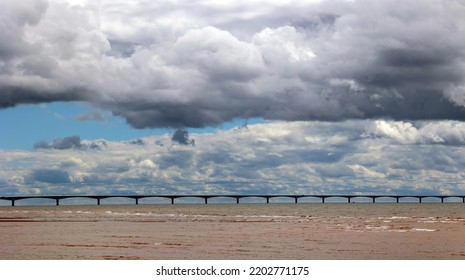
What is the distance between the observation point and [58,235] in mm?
→ 45719

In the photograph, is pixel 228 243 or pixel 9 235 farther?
pixel 9 235

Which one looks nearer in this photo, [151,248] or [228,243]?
[151,248]

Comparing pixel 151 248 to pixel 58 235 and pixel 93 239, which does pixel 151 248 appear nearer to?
pixel 93 239

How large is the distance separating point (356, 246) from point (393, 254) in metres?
4.25
